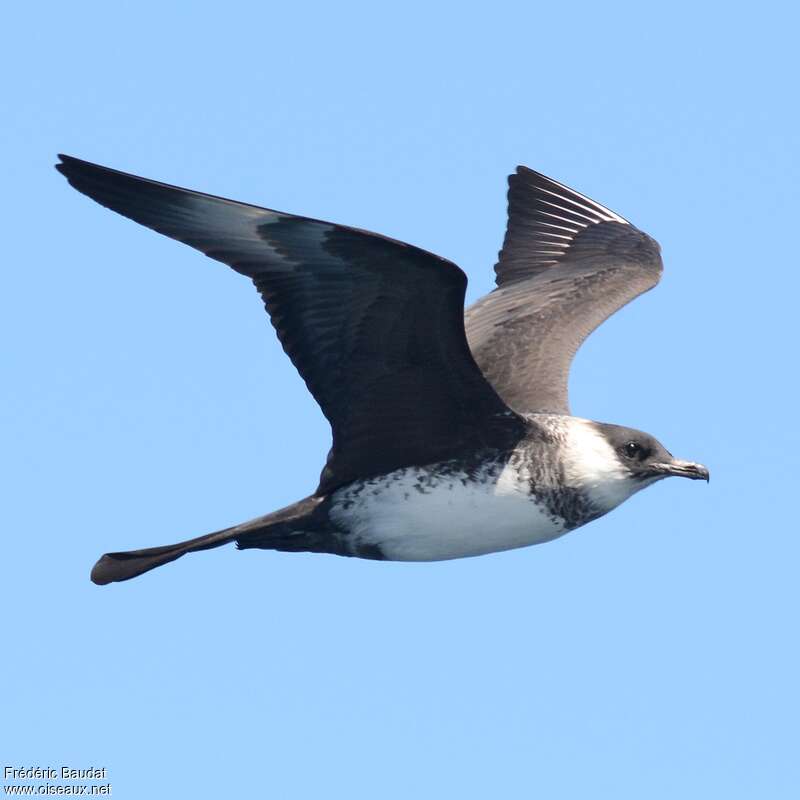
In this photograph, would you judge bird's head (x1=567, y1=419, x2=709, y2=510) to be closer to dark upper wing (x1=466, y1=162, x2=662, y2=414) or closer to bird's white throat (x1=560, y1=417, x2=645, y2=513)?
bird's white throat (x1=560, y1=417, x2=645, y2=513)

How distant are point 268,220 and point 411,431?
1.59 meters

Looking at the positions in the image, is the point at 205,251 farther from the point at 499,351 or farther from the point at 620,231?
the point at 620,231

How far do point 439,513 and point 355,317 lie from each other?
4.38 ft

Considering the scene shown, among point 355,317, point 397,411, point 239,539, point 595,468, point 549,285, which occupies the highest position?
point 549,285

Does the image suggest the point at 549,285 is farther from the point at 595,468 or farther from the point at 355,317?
the point at 355,317

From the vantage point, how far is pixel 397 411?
893 centimetres

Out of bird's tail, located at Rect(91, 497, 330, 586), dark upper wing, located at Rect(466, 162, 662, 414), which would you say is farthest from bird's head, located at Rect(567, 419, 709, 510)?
bird's tail, located at Rect(91, 497, 330, 586)

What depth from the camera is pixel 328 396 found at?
29.1 ft

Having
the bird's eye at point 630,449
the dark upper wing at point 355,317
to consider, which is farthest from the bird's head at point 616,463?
the dark upper wing at point 355,317

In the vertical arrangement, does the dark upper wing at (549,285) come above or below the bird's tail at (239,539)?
above

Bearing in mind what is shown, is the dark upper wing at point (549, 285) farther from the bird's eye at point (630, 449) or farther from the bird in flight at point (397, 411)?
the bird's eye at point (630, 449)

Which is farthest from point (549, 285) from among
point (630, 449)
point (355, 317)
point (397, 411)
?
point (355, 317)

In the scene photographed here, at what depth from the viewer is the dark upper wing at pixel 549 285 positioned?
10469mm

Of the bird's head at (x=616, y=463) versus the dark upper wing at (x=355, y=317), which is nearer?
the dark upper wing at (x=355, y=317)
